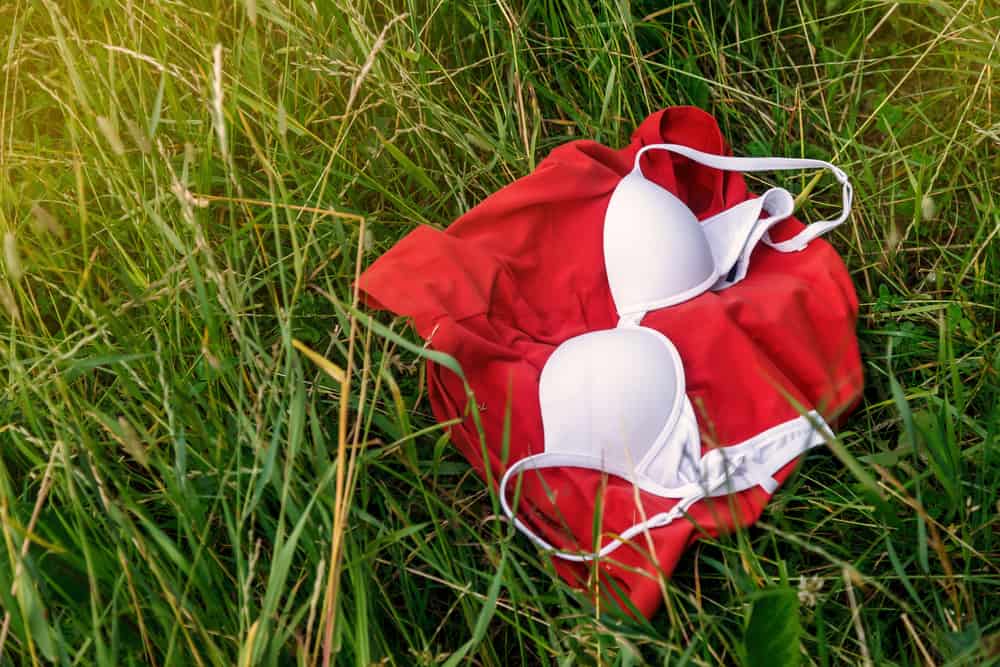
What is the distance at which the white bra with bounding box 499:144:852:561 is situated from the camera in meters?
1.43

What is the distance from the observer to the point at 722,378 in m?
1.57

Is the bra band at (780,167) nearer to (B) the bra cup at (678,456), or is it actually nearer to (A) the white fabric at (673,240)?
(A) the white fabric at (673,240)

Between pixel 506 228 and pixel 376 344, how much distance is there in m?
0.33

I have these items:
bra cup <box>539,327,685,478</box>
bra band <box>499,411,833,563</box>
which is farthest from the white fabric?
bra band <box>499,411,833,563</box>

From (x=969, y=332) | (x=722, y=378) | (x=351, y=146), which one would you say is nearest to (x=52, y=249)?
(x=351, y=146)

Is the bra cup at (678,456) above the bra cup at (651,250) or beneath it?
beneath

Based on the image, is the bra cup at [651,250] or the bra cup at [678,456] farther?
the bra cup at [651,250]

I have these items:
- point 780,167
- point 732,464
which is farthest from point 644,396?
point 780,167

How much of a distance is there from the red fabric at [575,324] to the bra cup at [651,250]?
0.13 feet

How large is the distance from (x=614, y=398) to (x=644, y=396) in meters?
0.05

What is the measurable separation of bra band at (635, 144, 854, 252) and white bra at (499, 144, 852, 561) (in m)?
0.17

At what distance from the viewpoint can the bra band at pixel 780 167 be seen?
1.71 m

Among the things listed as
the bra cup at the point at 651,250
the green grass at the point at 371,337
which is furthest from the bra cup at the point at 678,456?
the bra cup at the point at 651,250

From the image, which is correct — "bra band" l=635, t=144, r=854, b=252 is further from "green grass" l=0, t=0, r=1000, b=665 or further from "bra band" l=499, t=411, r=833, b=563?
"bra band" l=499, t=411, r=833, b=563
